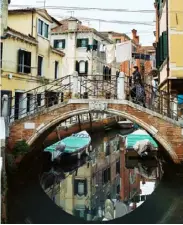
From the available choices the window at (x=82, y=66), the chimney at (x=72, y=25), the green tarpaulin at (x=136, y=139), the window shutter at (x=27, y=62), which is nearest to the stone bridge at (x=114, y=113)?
the green tarpaulin at (x=136, y=139)

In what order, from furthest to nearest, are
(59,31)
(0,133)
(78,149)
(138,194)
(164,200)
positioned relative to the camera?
(59,31)
(78,149)
(138,194)
(164,200)
(0,133)

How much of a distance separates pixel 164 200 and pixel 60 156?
19.4ft

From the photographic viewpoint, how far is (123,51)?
1386 centimetres

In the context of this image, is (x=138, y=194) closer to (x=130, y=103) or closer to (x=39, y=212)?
(x=130, y=103)

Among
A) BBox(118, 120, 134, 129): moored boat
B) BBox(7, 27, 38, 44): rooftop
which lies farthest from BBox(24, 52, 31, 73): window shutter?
BBox(118, 120, 134, 129): moored boat

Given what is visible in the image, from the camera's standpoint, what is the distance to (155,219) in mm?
8242

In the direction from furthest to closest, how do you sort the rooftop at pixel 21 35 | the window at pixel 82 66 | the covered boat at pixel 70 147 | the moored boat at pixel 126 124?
1. the moored boat at pixel 126 124
2. the window at pixel 82 66
3. the rooftop at pixel 21 35
4. the covered boat at pixel 70 147

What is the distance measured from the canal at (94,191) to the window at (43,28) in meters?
6.63

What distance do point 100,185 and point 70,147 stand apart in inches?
142

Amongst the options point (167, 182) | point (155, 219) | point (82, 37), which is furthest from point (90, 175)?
point (82, 37)

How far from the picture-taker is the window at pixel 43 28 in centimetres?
1714

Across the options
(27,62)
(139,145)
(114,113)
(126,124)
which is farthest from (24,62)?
(126,124)

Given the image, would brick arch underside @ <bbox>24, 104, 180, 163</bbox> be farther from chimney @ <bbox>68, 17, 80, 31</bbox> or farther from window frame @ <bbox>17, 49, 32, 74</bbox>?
chimney @ <bbox>68, 17, 80, 31</bbox>

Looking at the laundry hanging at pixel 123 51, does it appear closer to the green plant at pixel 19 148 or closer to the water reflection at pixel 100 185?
the water reflection at pixel 100 185
